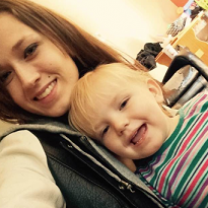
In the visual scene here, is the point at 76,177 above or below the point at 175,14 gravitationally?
below

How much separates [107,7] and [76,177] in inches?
94.3

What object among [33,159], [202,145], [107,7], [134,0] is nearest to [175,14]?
[134,0]

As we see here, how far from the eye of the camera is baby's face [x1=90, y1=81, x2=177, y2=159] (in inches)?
27.2

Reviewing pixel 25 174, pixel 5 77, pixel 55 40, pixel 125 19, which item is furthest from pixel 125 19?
pixel 25 174

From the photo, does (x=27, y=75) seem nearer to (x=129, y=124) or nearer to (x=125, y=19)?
(x=129, y=124)

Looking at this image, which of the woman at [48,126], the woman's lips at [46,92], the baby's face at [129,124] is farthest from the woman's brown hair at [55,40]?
the baby's face at [129,124]

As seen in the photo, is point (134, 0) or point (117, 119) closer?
point (117, 119)

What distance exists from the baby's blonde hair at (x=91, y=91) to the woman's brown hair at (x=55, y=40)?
0.39 feet

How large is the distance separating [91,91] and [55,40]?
0.21 meters

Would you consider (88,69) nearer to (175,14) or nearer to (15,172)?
(15,172)

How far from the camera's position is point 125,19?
273 centimetres

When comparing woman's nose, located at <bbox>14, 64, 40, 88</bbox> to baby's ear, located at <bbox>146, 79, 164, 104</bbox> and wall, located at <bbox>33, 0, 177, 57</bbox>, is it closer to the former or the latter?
baby's ear, located at <bbox>146, 79, 164, 104</bbox>

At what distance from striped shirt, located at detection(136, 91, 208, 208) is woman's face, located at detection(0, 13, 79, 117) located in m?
0.32

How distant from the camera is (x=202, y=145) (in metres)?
0.68
